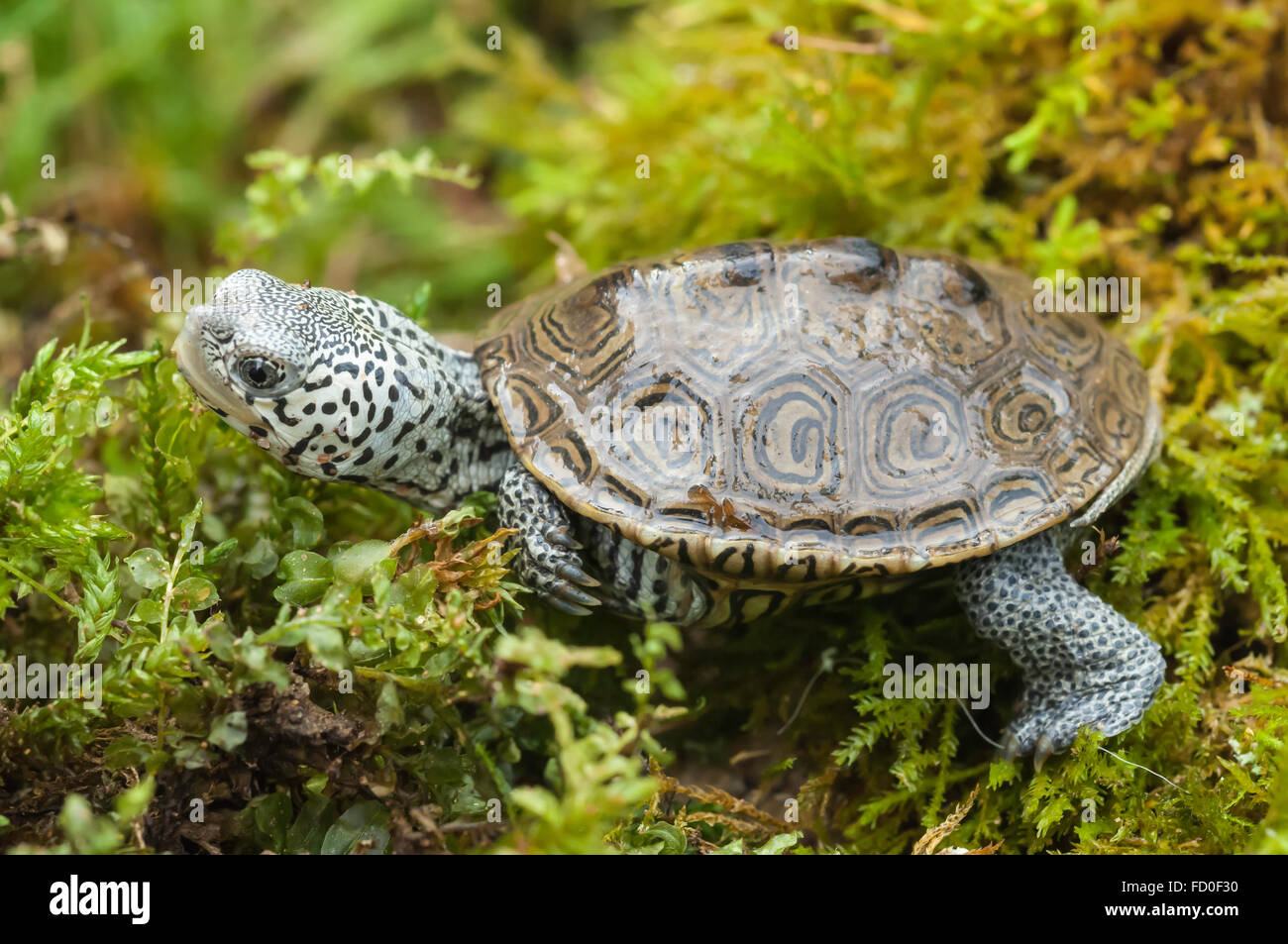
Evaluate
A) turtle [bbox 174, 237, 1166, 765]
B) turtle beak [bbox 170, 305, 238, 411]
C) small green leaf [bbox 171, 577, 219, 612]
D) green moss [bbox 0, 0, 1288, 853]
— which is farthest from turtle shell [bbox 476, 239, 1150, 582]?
small green leaf [bbox 171, 577, 219, 612]

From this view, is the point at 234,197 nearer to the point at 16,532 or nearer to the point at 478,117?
the point at 478,117

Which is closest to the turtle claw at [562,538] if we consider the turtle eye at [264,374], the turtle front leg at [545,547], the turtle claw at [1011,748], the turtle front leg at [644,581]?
the turtle front leg at [545,547]

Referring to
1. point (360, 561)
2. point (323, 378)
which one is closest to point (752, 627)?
point (360, 561)

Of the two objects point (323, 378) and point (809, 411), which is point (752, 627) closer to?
point (809, 411)

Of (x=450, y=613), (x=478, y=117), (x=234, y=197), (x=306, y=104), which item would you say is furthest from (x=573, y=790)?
(x=306, y=104)

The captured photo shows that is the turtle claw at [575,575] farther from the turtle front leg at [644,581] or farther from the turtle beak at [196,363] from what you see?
the turtle beak at [196,363]

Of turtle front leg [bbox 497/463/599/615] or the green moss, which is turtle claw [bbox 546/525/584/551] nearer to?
turtle front leg [bbox 497/463/599/615]
